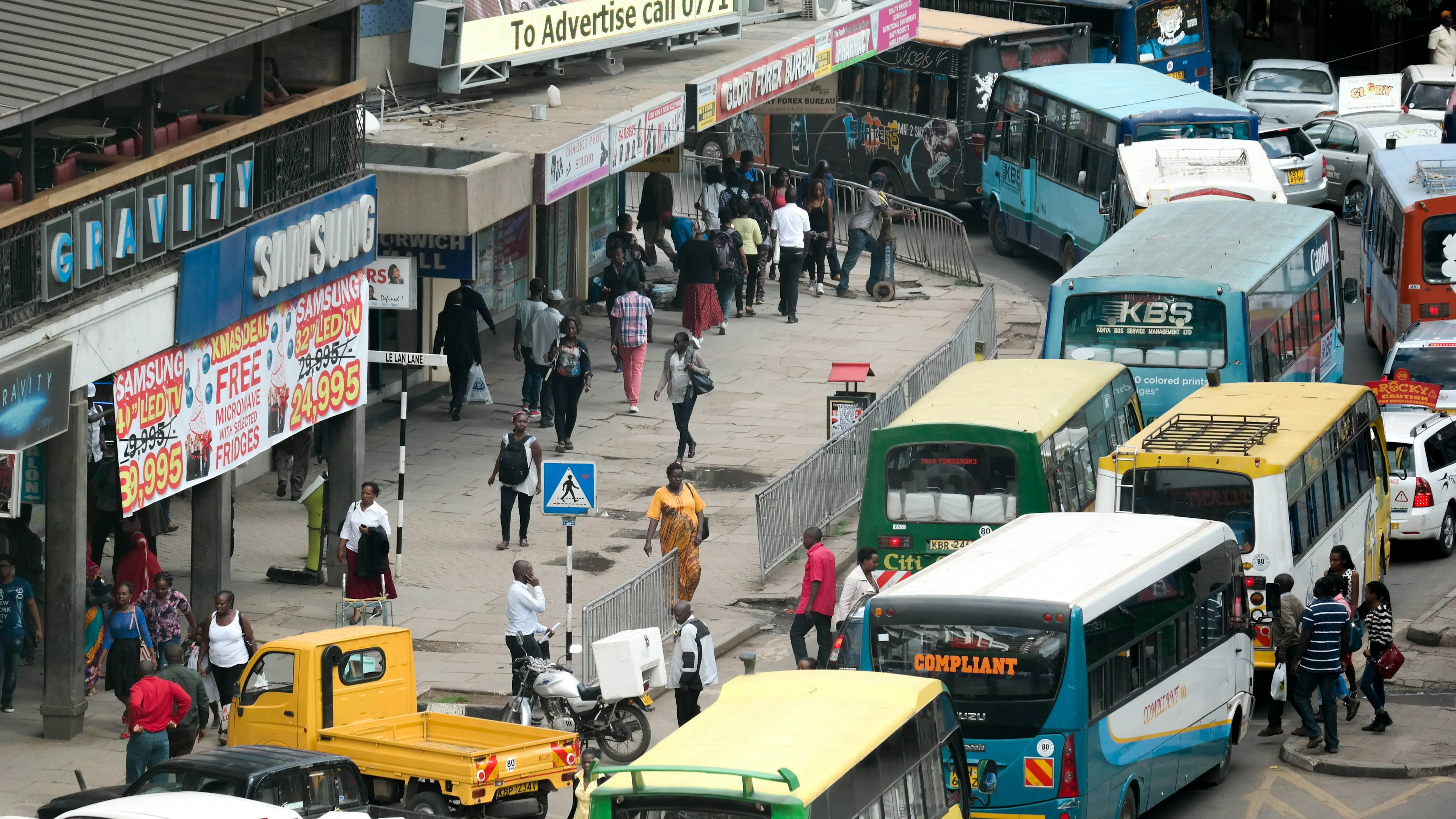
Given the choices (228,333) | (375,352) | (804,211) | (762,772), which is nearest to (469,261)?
(375,352)

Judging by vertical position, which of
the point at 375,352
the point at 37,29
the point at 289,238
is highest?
the point at 37,29

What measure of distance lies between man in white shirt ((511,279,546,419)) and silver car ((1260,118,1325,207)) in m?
15.4

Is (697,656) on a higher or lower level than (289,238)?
lower

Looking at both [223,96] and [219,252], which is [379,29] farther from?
[219,252]

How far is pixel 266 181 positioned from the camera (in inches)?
818

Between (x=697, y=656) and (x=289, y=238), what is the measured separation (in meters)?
6.14

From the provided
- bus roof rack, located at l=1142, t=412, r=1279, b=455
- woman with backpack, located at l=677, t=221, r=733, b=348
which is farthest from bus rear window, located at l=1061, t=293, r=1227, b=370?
woman with backpack, located at l=677, t=221, r=733, b=348

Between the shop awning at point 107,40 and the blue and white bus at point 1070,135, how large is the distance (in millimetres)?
17291

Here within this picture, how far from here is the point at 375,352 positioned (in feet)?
72.7

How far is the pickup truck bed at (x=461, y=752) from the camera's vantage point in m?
15.4

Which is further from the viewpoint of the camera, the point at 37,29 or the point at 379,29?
the point at 379,29

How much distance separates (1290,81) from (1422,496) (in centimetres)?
2492

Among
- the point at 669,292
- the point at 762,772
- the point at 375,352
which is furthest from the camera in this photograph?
the point at 669,292

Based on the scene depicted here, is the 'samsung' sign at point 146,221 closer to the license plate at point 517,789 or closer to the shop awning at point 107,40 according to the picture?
the shop awning at point 107,40
